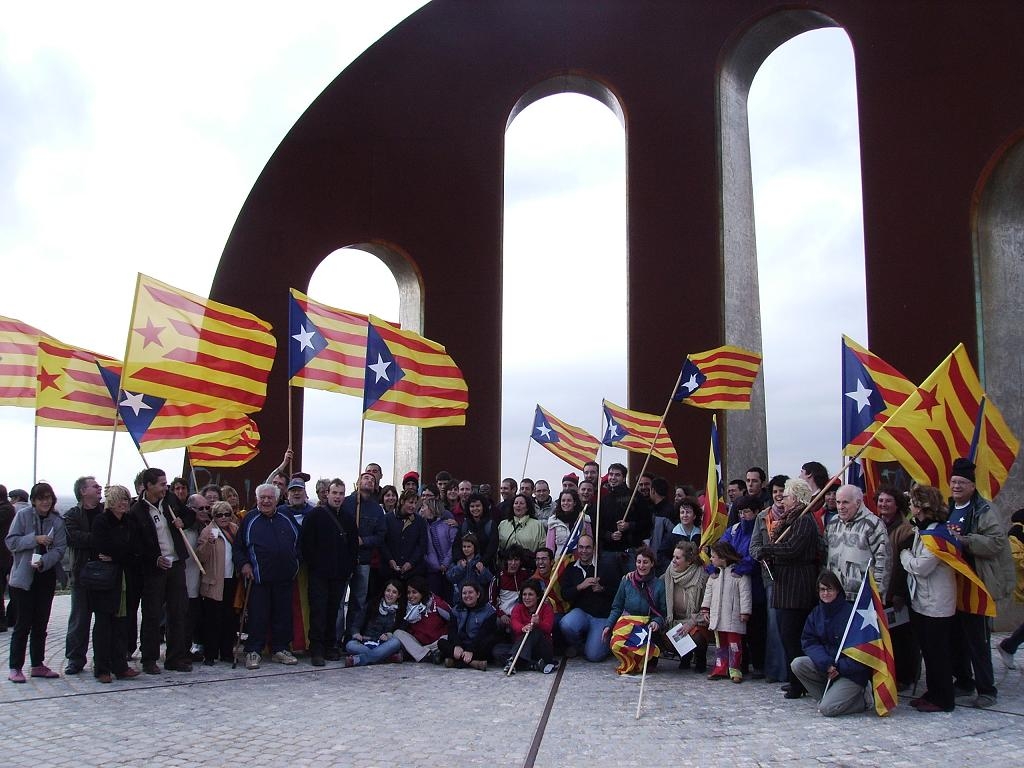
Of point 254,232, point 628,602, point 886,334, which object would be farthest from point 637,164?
point 628,602

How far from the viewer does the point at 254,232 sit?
13.2 meters

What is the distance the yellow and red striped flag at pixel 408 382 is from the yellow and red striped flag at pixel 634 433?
73.2 inches

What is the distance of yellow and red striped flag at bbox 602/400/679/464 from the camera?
36.3 feet

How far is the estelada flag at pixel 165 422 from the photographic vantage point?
8.27 m

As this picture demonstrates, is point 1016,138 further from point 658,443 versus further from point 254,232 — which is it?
point 254,232

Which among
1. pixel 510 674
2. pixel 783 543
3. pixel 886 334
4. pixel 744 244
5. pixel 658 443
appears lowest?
pixel 510 674

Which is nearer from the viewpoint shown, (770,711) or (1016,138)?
(770,711)

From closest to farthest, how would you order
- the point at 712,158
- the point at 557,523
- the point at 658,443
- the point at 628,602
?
the point at 628,602 → the point at 557,523 → the point at 658,443 → the point at 712,158

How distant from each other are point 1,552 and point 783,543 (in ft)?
27.1

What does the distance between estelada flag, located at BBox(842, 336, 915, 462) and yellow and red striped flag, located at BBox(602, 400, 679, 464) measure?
3.14 metres

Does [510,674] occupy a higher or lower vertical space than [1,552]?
lower

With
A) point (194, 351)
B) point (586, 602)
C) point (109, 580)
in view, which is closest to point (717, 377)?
point (586, 602)

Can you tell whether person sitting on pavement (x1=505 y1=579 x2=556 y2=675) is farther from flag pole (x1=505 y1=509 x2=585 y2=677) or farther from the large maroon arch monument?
the large maroon arch monument

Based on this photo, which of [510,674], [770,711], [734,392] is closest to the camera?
[770,711]
